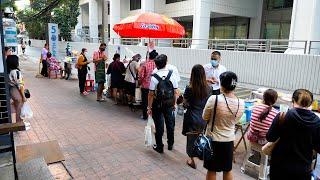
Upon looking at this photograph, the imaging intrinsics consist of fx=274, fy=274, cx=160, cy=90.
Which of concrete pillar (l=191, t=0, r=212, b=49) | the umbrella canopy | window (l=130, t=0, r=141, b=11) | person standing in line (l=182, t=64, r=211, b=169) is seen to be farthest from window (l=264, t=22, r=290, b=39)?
person standing in line (l=182, t=64, r=211, b=169)

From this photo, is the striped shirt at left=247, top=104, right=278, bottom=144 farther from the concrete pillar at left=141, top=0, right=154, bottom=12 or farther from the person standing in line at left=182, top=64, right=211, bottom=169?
the concrete pillar at left=141, top=0, right=154, bottom=12

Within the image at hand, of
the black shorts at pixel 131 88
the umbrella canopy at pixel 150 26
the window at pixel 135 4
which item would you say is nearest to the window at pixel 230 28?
the window at pixel 135 4

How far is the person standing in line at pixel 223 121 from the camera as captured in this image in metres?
3.02

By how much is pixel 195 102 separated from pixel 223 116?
1.03m

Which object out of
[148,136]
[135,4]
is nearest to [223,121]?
[148,136]

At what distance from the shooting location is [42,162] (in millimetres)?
4172

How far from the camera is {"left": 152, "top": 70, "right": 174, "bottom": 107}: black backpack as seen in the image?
14.7 ft

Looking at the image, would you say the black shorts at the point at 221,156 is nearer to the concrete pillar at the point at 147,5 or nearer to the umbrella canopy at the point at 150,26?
the umbrella canopy at the point at 150,26

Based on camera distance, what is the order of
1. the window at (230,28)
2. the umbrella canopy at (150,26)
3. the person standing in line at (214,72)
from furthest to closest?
the window at (230,28)
the umbrella canopy at (150,26)
the person standing in line at (214,72)

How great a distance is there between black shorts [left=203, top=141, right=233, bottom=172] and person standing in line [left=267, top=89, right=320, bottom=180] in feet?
1.87

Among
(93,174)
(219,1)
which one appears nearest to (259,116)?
(93,174)

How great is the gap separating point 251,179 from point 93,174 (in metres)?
2.31

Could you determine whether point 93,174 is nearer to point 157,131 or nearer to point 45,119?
point 157,131

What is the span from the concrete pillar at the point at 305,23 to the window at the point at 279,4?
25.2 feet
